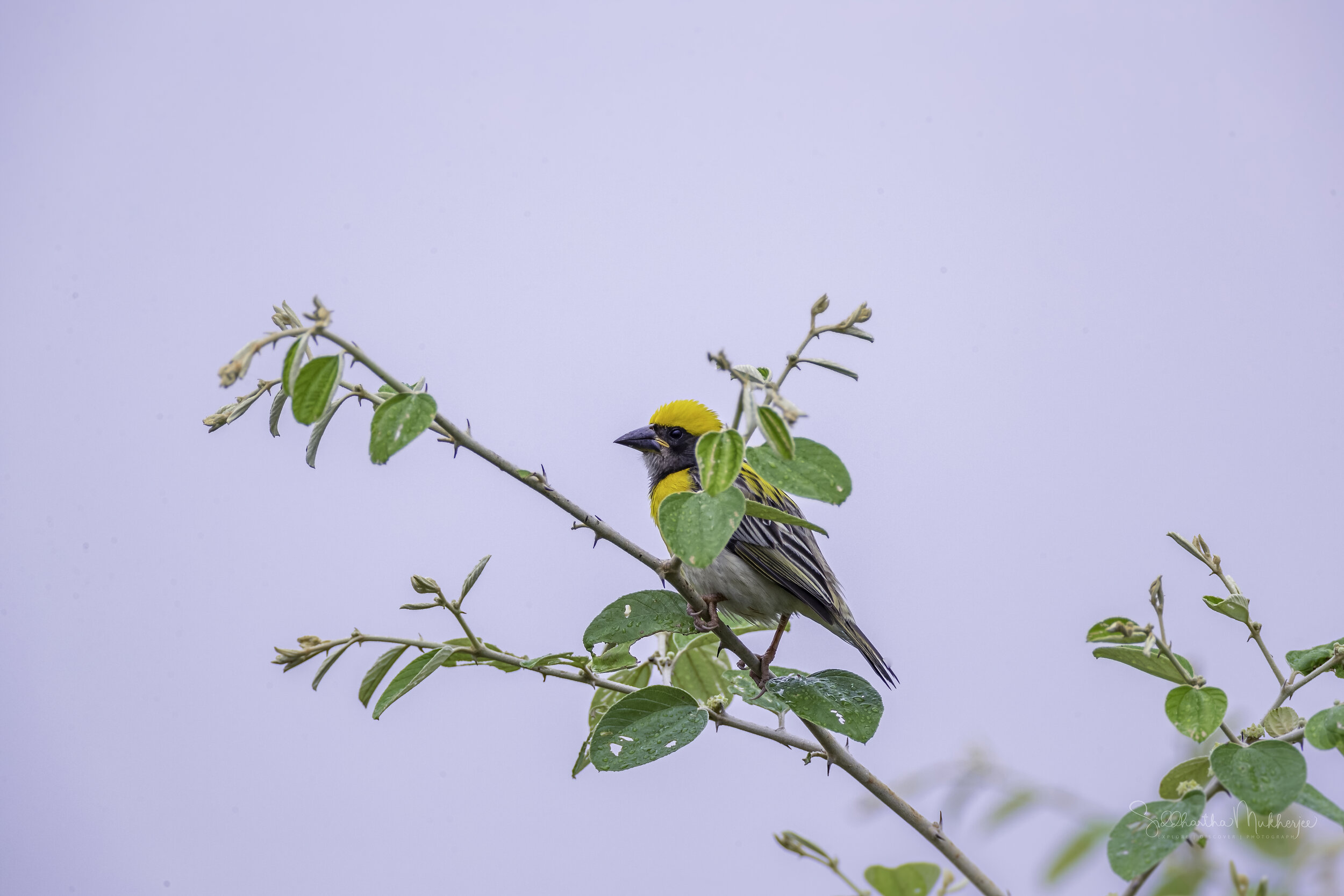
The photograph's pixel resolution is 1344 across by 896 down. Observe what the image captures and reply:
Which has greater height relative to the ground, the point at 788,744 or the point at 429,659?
the point at 429,659

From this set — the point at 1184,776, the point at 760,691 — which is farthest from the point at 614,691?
the point at 1184,776

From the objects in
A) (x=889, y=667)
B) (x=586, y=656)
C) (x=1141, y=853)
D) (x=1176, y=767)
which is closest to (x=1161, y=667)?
(x=1176, y=767)

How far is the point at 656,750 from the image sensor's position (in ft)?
5.47

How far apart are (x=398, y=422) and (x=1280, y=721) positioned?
1420mm

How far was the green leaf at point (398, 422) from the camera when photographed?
137 centimetres

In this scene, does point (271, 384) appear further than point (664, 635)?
No

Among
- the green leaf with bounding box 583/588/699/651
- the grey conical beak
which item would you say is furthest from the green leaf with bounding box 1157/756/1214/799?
the grey conical beak

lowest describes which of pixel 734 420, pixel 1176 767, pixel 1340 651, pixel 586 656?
pixel 1176 767

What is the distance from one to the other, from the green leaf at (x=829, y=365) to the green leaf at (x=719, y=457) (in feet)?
0.64

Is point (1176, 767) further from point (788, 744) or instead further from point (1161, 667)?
point (788, 744)

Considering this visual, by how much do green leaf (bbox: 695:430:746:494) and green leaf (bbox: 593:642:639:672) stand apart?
0.74m

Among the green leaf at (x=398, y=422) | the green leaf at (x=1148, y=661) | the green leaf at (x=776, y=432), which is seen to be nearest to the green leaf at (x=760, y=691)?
the green leaf at (x=1148, y=661)

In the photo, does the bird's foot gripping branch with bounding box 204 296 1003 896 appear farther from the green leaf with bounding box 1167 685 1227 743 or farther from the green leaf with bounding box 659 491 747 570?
the green leaf with bounding box 1167 685 1227 743

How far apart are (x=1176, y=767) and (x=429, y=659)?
1.27 metres
